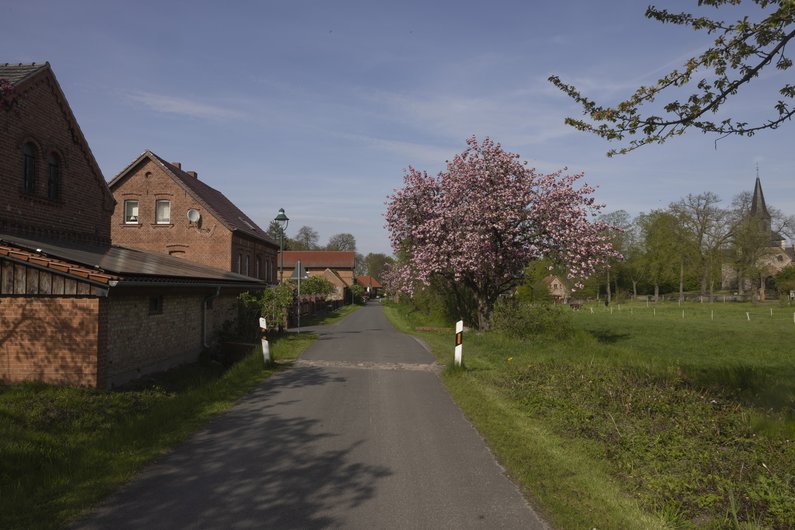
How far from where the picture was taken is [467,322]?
27.2m

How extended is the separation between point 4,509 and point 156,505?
47.9 inches

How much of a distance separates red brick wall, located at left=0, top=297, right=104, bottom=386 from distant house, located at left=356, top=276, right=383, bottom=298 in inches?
4135

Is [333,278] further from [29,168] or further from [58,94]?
[29,168]

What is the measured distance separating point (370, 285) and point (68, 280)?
360 ft

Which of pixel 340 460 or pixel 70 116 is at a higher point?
pixel 70 116

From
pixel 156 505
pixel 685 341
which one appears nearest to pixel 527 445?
pixel 156 505

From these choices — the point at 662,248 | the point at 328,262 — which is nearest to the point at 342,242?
the point at 328,262

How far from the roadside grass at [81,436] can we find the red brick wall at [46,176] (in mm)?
5529

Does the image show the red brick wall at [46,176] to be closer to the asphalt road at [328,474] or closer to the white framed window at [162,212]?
the asphalt road at [328,474]

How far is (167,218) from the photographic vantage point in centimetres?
2953

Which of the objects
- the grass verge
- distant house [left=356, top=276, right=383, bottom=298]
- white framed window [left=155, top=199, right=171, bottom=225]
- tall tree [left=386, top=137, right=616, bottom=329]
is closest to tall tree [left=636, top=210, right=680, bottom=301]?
the grass verge

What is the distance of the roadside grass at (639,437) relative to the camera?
4.72 m

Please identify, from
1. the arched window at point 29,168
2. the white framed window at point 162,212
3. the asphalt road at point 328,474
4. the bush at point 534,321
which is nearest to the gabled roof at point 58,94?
the arched window at point 29,168

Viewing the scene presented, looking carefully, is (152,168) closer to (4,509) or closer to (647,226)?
(4,509)
